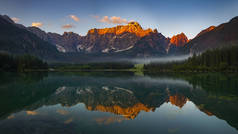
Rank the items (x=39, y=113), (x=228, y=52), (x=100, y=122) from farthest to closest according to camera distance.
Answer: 1. (x=228, y=52)
2. (x=39, y=113)
3. (x=100, y=122)

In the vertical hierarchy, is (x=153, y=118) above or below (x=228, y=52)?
below

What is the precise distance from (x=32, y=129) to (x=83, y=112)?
295 inches

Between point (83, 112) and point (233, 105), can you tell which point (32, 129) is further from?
point (233, 105)

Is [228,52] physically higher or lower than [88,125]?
higher

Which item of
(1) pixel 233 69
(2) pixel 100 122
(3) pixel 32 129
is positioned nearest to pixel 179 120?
(2) pixel 100 122

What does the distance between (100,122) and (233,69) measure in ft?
561

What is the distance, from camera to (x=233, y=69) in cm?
14988

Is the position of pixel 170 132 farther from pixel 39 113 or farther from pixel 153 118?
pixel 39 113

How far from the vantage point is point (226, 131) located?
15.2 meters

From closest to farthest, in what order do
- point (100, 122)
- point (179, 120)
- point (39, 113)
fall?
point (100, 122) → point (179, 120) → point (39, 113)

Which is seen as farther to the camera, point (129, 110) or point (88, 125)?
point (129, 110)

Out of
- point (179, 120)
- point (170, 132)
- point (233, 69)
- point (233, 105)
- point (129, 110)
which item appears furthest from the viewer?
point (233, 69)

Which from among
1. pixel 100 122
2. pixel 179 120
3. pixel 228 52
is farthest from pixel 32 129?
pixel 228 52

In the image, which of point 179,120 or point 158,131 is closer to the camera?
point 158,131
